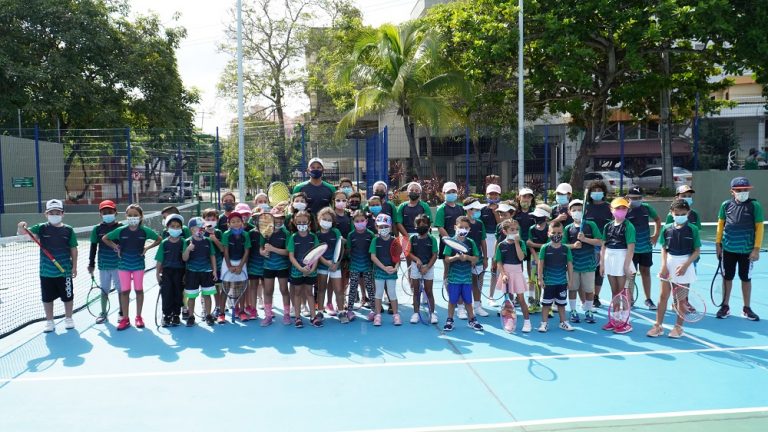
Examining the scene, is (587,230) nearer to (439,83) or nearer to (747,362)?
(747,362)

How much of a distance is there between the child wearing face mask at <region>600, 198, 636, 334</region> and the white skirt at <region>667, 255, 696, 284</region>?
0.52 m

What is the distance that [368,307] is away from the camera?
412 inches

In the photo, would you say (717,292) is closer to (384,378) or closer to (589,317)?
(589,317)

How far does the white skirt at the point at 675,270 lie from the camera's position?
823cm

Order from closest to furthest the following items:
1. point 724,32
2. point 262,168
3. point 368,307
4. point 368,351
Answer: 1. point 368,351
2. point 368,307
3. point 724,32
4. point 262,168

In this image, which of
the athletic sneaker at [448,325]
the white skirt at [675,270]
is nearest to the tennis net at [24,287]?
the athletic sneaker at [448,325]

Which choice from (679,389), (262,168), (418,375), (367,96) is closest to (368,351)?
(418,375)

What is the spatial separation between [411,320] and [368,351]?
1.54 metres

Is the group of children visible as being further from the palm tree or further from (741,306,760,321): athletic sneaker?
the palm tree

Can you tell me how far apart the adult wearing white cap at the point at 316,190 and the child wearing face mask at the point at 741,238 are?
19.0 feet

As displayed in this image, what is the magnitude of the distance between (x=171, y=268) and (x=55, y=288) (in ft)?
5.16

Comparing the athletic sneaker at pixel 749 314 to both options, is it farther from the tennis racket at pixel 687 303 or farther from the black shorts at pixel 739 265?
the tennis racket at pixel 687 303

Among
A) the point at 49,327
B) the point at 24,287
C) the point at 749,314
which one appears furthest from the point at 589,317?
the point at 24,287

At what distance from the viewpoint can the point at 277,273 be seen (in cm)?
931
